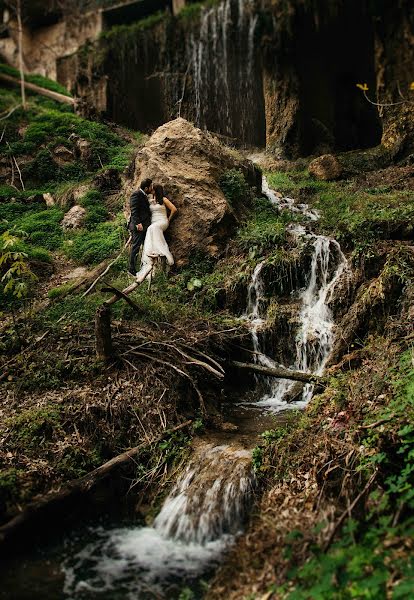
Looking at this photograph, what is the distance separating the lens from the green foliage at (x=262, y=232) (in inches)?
381

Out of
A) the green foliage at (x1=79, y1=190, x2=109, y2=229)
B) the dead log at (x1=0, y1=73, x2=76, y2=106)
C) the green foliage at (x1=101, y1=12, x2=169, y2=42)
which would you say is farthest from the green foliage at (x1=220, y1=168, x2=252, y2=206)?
the green foliage at (x1=101, y1=12, x2=169, y2=42)

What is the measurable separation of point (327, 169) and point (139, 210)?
8.28 meters

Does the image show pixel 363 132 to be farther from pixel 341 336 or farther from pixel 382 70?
pixel 341 336

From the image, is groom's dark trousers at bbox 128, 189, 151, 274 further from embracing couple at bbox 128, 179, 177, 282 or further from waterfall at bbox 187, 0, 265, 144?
waterfall at bbox 187, 0, 265, 144

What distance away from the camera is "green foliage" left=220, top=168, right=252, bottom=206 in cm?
1130

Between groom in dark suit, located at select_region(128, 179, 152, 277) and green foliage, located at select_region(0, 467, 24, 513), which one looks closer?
green foliage, located at select_region(0, 467, 24, 513)

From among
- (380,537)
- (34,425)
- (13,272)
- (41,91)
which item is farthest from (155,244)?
(41,91)

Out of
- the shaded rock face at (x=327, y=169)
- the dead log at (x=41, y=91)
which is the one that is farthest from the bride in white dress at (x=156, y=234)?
the dead log at (x=41, y=91)

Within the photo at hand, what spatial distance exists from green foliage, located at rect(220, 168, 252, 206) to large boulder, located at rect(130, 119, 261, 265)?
0.12 m

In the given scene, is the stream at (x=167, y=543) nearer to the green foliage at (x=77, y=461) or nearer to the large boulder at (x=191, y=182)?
the green foliage at (x=77, y=461)

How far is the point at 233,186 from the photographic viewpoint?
11312 mm

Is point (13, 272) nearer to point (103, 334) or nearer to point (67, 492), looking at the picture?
point (103, 334)

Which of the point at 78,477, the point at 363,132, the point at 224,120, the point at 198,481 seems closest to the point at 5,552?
the point at 78,477

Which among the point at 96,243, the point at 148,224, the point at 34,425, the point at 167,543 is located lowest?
the point at 167,543
